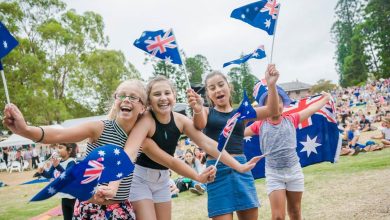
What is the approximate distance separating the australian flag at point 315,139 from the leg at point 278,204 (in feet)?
6.83

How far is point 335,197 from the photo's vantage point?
6.79 m

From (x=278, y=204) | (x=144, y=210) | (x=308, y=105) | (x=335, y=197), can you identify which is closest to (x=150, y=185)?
(x=144, y=210)

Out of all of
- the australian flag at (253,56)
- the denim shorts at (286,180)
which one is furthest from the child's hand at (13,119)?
the denim shorts at (286,180)

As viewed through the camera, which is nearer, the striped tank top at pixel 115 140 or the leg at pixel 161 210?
the striped tank top at pixel 115 140

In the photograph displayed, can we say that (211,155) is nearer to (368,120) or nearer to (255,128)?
(255,128)

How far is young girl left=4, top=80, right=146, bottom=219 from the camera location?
263cm

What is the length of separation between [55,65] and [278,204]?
29.3 metres

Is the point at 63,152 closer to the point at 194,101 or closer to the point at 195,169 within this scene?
the point at 194,101

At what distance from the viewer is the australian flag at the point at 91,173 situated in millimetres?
2521

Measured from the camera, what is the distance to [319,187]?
310 inches

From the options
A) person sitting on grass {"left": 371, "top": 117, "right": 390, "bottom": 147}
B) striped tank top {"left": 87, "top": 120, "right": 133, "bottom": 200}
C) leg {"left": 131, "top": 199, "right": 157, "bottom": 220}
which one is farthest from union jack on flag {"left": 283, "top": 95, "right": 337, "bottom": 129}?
person sitting on grass {"left": 371, "top": 117, "right": 390, "bottom": 147}

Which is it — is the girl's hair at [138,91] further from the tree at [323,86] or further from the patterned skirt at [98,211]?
the tree at [323,86]

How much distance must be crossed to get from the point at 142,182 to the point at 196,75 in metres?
68.8

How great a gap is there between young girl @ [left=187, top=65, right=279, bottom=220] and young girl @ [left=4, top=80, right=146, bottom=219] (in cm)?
60
